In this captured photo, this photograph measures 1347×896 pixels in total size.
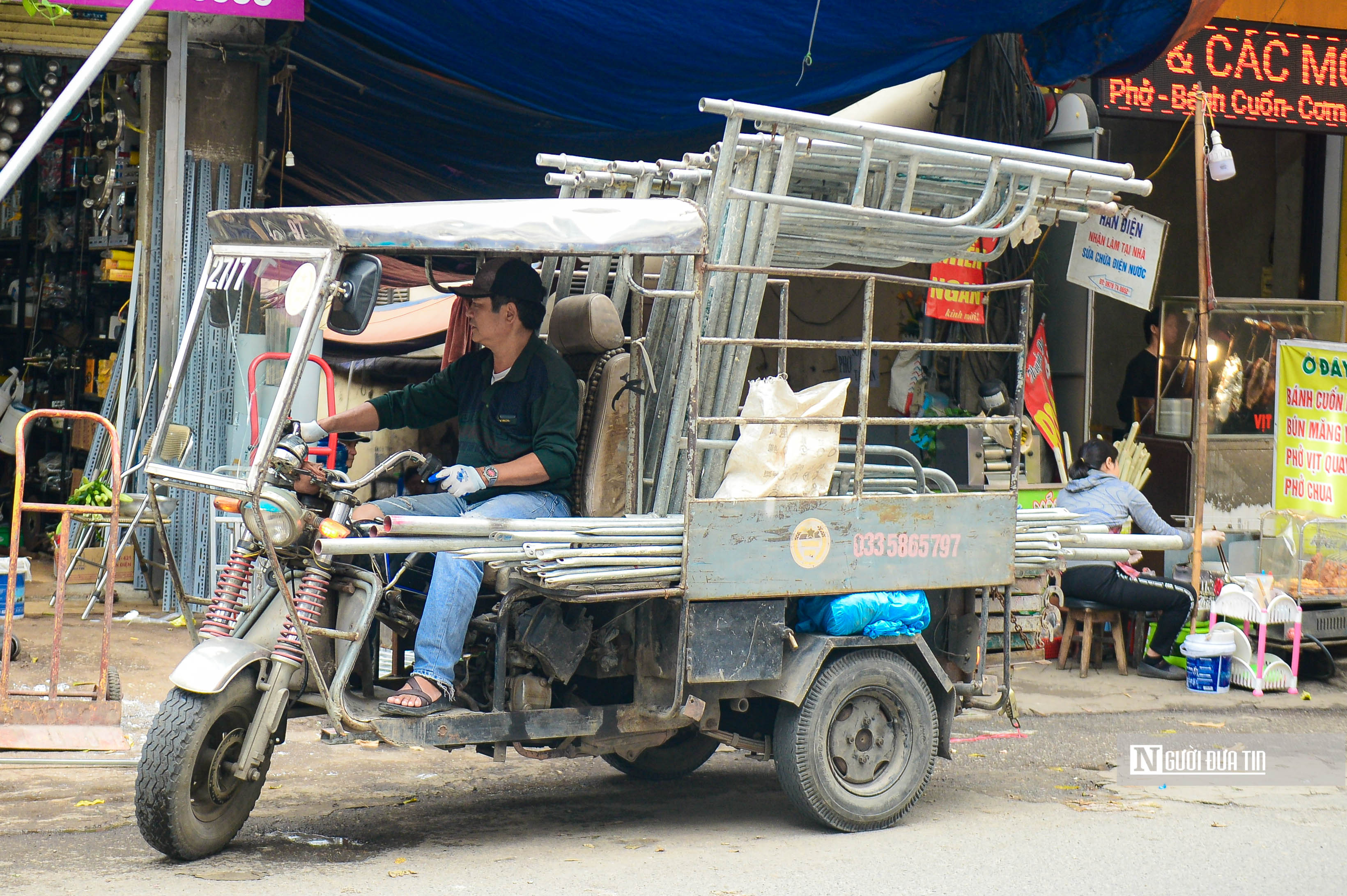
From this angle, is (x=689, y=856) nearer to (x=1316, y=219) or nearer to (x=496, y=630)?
(x=496, y=630)

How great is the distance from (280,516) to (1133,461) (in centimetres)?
649

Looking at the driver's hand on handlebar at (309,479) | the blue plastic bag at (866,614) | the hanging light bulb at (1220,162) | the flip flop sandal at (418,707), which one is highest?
the hanging light bulb at (1220,162)

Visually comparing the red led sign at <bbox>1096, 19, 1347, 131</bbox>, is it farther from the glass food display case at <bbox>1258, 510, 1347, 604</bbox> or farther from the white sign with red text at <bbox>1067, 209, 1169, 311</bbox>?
the glass food display case at <bbox>1258, 510, 1347, 604</bbox>

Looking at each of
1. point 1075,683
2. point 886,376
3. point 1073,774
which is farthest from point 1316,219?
point 1073,774

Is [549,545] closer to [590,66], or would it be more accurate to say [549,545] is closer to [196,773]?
[196,773]

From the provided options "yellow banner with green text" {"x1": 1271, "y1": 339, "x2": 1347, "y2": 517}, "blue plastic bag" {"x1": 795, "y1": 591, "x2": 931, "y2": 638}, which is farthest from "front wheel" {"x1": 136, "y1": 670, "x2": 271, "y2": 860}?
"yellow banner with green text" {"x1": 1271, "y1": 339, "x2": 1347, "y2": 517}

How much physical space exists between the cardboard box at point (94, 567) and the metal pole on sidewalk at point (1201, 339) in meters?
6.62

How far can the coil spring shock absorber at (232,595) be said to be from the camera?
4.72 meters

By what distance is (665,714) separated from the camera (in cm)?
495

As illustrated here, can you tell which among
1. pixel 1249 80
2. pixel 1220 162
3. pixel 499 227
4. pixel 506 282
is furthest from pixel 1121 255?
pixel 499 227

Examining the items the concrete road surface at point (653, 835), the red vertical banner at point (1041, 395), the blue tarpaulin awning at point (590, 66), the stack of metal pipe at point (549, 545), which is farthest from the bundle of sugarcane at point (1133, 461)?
the stack of metal pipe at point (549, 545)

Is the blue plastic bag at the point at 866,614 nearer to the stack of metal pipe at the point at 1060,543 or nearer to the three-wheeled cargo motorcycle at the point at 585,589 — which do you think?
the three-wheeled cargo motorcycle at the point at 585,589

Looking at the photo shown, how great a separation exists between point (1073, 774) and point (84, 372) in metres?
8.13

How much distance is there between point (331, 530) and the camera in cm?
457
